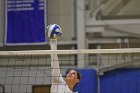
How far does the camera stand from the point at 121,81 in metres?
7.61

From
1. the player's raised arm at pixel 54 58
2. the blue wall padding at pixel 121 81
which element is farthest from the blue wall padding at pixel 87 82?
the player's raised arm at pixel 54 58

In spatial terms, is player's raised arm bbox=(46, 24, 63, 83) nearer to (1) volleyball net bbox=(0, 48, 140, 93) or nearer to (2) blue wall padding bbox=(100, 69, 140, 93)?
(1) volleyball net bbox=(0, 48, 140, 93)

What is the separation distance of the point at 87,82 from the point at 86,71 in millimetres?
235

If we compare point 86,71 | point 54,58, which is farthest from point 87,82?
point 54,58

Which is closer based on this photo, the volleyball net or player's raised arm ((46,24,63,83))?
player's raised arm ((46,24,63,83))

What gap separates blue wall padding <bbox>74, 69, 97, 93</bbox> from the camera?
7555 mm

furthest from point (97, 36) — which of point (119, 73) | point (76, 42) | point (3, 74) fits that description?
point (3, 74)

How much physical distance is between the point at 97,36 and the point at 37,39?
4.44 feet

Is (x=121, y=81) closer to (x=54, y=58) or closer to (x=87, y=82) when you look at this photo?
(x=87, y=82)

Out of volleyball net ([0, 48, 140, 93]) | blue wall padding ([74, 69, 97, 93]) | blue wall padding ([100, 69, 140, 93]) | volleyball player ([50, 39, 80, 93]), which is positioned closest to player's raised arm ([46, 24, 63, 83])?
volleyball player ([50, 39, 80, 93])

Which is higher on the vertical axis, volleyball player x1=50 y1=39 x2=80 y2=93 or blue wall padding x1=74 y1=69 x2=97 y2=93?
volleyball player x1=50 y1=39 x2=80 y2=93

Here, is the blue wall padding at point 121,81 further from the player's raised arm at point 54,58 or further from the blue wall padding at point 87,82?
the player's raised arm at point 54,58

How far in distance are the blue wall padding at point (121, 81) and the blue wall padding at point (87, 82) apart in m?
0.25

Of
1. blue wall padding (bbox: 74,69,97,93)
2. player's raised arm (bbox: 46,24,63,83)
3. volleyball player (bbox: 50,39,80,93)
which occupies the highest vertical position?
player's raised arm (bbox: 46,24,63,83)
